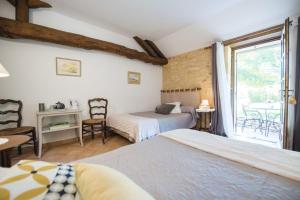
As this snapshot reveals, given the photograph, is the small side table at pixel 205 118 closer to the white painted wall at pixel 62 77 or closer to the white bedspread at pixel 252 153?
the white painted wall at pixel 62 77

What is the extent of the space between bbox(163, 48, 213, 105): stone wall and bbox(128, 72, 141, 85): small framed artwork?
1070 mm

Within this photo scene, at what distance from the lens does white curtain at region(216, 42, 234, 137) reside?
339 cm

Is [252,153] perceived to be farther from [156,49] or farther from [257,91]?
[156,49]

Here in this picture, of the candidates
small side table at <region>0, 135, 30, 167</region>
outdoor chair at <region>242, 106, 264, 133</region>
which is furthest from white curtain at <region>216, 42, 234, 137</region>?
small side table at <region>0, 135, 30, 167</region>

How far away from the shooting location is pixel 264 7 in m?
2.52

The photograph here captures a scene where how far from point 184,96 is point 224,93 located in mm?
1171

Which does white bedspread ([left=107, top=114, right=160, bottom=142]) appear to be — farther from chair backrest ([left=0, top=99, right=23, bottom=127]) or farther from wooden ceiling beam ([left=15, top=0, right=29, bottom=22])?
wooden ceiling beam ([left=15, top=0, right=29, bottom=22])

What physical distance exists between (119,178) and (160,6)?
2.99 meters

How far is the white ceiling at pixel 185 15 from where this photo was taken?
2588mm

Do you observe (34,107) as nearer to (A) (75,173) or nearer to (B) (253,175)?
(A) (75,173)

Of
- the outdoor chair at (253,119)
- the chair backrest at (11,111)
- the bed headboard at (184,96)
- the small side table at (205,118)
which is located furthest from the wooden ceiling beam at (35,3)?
the outdoor chair at (253,119)

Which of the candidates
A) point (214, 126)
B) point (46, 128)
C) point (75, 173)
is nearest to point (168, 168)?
point (75, 173)

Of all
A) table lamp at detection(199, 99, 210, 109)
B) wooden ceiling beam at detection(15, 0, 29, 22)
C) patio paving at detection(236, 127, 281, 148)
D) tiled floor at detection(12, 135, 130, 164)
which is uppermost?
wooden ceiling beam at detection(15, 0, 29, 22)

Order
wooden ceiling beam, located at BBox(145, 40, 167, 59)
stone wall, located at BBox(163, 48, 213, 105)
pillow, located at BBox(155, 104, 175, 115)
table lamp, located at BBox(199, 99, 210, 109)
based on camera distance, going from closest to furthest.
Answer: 1. table lamp, located at BBox(199, 99, 210, 109)
2. pillow, located at BBox(155, 104, 175, 115)
3. stone wall, located at BBox(163, 48, 213, 105)
4. wooden ceiling beam, located at BBox(145, 40, 167, 59)
